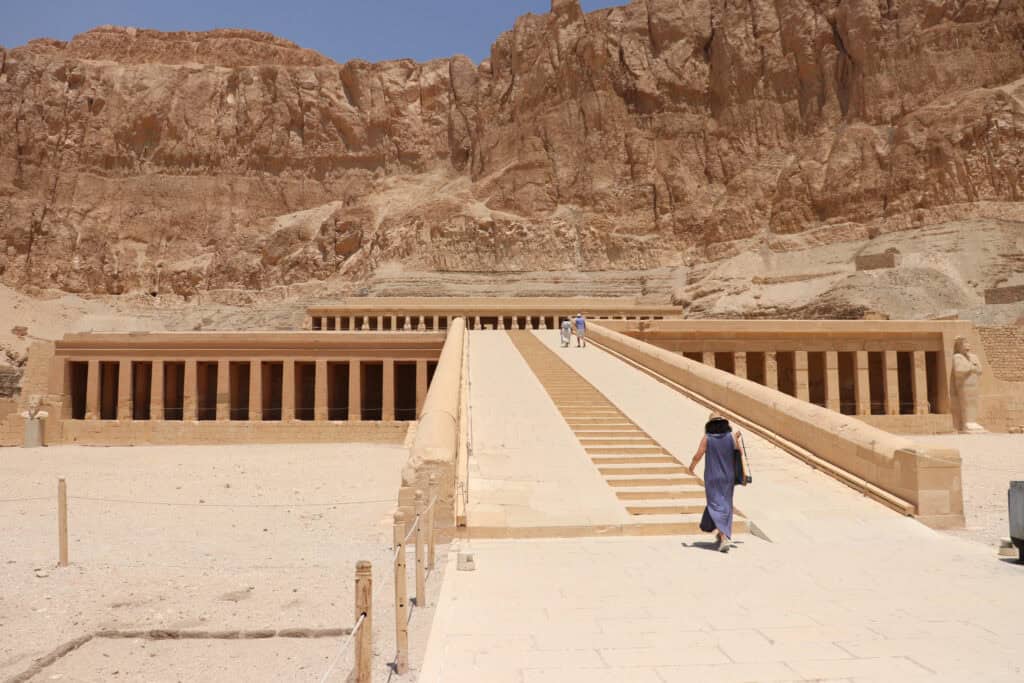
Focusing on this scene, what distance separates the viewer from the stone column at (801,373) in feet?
86.1

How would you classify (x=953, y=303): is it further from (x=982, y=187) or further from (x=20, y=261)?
(x=20, y=261)

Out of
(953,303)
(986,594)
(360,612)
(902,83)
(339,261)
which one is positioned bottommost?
(986,594)

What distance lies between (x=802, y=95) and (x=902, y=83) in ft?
26.8

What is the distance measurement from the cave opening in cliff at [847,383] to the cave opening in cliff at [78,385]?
26540 mm

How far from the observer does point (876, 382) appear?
29422mm

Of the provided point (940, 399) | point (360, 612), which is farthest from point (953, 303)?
point (360, 612)

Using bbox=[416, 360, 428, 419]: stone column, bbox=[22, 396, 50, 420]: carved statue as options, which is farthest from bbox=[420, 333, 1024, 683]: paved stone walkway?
bbox=[22, 396, 50, 420]: carved statue

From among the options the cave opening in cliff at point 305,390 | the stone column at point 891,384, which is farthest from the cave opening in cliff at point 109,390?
the stone column at point 891,384

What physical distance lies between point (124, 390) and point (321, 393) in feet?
23.0

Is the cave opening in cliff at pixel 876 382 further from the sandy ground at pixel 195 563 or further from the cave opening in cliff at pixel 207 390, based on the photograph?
the cave opening in cliff at pixel 207 390

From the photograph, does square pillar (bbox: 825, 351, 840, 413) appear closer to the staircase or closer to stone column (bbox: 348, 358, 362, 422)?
the staircase

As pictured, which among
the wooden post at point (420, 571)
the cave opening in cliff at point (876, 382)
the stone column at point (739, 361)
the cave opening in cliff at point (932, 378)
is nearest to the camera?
the wooden post at point (420, 571)

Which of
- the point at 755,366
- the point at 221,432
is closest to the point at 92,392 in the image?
the point at 221,432

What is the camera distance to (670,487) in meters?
10.8
